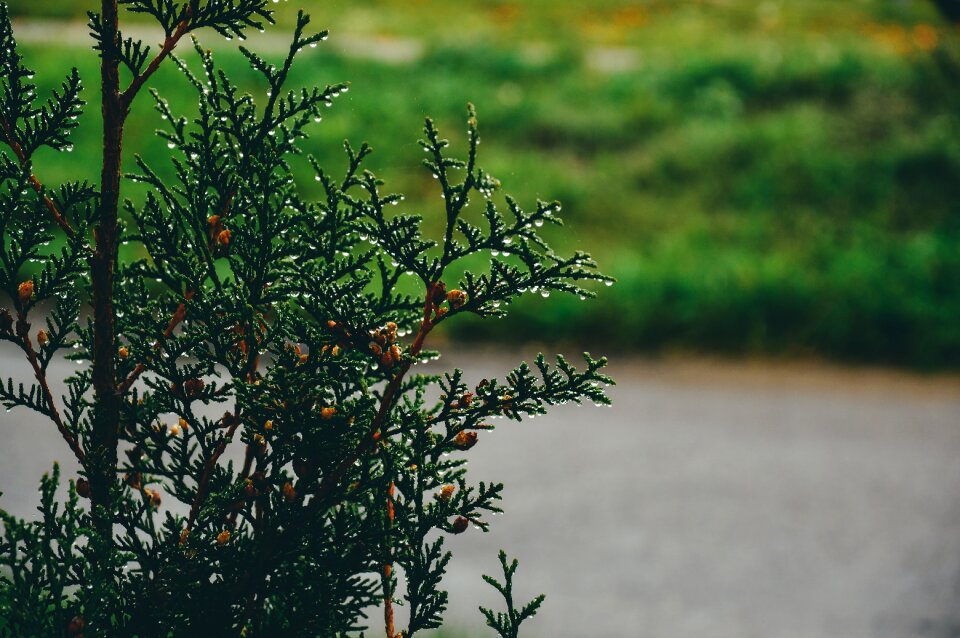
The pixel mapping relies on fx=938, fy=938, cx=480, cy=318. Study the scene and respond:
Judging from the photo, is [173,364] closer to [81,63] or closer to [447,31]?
[81,63]

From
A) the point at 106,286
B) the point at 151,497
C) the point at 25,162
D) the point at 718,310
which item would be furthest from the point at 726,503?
the point at 25,162

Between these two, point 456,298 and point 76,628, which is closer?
point 76,628

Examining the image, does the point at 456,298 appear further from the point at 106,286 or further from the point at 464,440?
the point at 106,286

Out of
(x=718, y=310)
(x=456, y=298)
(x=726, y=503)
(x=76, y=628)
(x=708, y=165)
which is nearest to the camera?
(x=76, y=628)

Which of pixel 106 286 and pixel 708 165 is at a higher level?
pixel 708 165

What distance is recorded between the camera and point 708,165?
807 cm

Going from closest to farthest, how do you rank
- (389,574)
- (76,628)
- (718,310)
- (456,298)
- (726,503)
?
(76,628), (456,298), (389,574), (726,503), (718,310)

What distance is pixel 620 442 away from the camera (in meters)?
Result: 5.54

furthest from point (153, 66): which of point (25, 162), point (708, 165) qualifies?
point (708, 165)

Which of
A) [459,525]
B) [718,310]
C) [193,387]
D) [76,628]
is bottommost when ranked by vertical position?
[76,628]

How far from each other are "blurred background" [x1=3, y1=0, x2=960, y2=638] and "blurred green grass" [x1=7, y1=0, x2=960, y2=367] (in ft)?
0.07

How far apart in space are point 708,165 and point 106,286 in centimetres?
718

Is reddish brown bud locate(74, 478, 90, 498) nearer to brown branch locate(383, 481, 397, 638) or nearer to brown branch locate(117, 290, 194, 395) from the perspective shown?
brown branch locate(117, 290, 194, 395)

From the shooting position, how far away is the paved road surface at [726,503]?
161 inches
